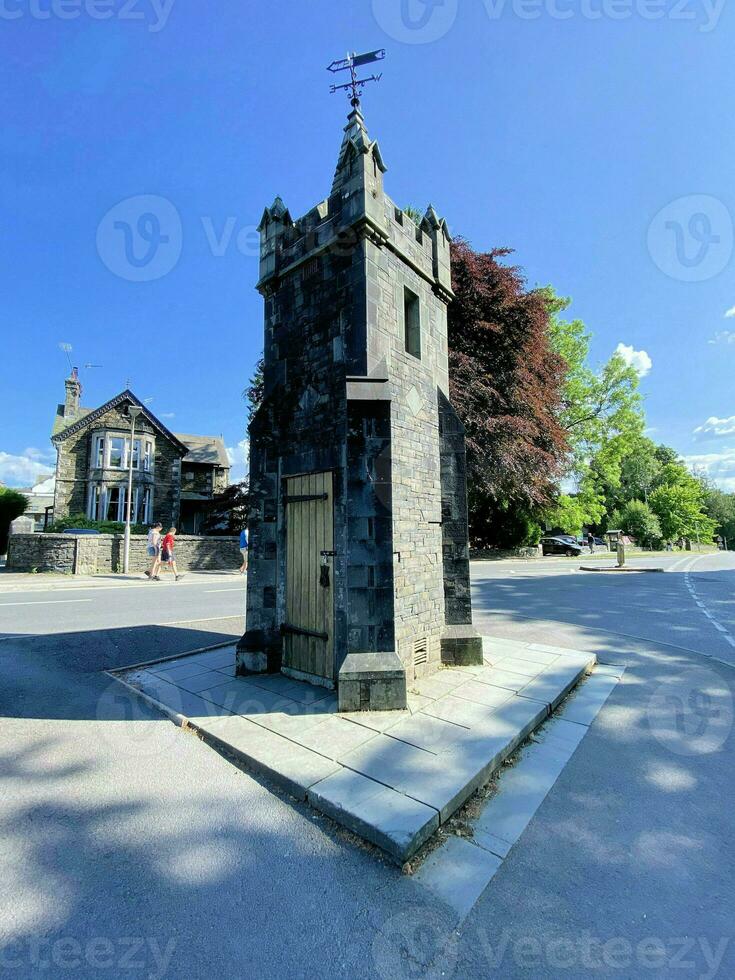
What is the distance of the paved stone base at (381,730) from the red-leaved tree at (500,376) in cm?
1345

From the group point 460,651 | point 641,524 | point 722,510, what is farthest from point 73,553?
point 722,510

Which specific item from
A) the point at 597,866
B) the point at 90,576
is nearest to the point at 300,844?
the point at 597,866

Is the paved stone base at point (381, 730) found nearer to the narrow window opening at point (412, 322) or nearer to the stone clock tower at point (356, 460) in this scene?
the stone clock tower at point (356, 460)

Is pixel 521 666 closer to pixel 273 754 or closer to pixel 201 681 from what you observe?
pixel 273 754

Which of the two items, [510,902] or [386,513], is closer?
[510,902]

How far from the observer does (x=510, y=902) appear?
242 centimetres

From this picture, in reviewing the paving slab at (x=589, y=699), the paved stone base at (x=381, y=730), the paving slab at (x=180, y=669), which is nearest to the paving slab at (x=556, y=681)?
the paved stone base at (x=381, y=730)

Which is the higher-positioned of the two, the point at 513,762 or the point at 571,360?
the point at 571,360

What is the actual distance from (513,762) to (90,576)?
1773 cm

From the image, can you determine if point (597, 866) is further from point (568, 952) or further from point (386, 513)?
point (386, 513)

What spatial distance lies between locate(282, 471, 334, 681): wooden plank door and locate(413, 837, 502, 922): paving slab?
255 centimetres

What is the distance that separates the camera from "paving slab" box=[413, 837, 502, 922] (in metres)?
2.44

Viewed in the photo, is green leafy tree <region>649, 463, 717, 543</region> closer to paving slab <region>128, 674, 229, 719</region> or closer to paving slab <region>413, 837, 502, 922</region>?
paving slab <region>128, 674, 229, 719</region>

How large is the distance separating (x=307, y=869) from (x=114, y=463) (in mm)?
29186
